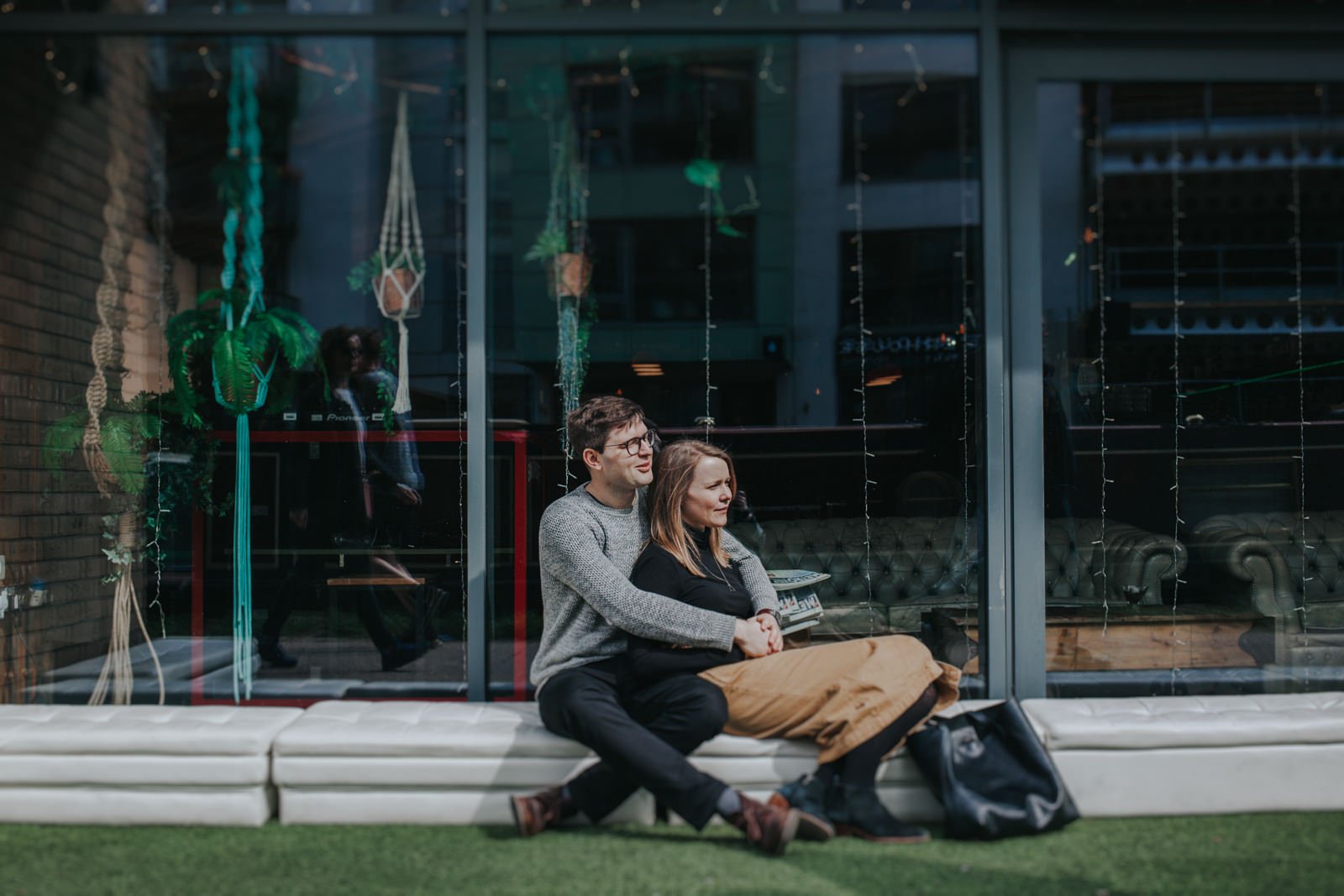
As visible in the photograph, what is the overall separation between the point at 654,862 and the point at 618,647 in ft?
1.94

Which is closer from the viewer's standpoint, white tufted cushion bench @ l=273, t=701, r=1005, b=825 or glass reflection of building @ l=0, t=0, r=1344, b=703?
white tufted cushion bench @ l=273, t=701, r=1005, b=825

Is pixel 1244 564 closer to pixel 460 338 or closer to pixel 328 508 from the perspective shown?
pixel 460 338

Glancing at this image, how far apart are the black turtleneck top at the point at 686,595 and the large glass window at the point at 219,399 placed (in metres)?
0.93

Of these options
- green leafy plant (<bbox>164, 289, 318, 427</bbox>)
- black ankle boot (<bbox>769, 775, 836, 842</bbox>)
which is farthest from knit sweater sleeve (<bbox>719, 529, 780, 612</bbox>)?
green leafy plant (<bbox>164, 289, 318, 427</bbox>)

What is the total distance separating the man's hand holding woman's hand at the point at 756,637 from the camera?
283cm

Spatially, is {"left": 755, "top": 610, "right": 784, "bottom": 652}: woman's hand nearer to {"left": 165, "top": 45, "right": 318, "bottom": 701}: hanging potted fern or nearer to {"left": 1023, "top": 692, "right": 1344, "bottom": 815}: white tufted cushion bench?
{"left": 1023, "top": 692, "right": 1344, "bottom": 815}: white tufted cushion bench

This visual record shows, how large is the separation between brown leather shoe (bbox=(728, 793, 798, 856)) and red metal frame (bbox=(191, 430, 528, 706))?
48.5 inches

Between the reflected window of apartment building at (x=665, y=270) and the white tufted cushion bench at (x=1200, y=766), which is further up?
the reflected window of apartment building at (x=665, y=270)

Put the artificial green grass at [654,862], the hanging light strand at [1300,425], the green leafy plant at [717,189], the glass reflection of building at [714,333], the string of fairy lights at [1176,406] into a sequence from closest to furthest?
the artificial green grass at [654,862]
the glass reflection of building at [714,333]
the string of fairy lights at [1176,406]
the hanging light strand at [1300,425]
the green leafy plant at [717,189]

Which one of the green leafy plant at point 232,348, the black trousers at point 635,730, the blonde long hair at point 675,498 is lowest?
the black trousers at point 635,730

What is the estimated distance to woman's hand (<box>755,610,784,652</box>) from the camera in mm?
2904

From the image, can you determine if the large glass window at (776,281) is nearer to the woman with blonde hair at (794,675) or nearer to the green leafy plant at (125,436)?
the woman with blonde hair at (794,675)

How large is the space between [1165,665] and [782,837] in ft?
6.18

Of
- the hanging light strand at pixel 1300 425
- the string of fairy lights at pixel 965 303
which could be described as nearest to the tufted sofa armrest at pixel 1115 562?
the string of fairy lights at pixel 965 303
